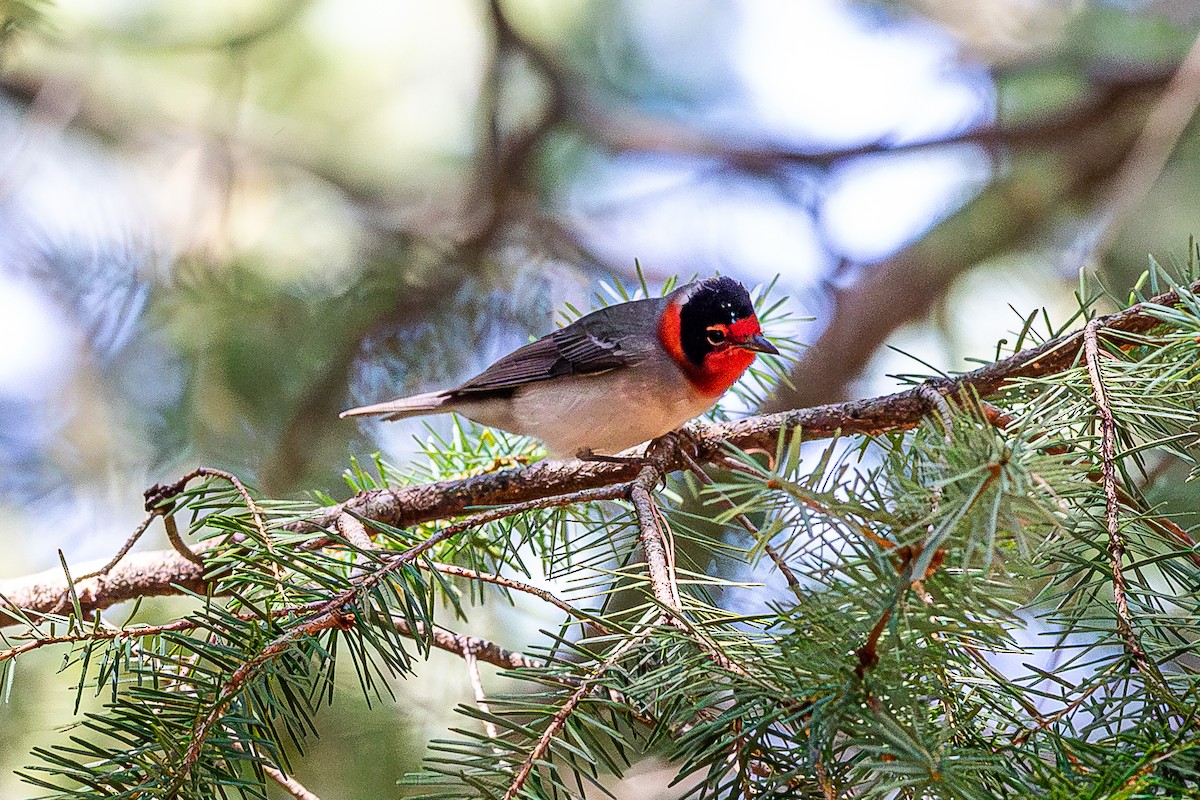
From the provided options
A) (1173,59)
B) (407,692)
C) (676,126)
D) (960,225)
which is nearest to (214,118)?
(676,126)

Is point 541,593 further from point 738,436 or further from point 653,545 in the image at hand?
point 738,436

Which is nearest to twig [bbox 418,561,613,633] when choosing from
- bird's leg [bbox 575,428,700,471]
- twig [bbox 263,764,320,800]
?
twig [bbox 263,764,320,800]

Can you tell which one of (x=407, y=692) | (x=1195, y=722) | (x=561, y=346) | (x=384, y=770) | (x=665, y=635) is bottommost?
(x=1195, y=722)

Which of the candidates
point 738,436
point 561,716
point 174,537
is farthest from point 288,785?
point 738,436

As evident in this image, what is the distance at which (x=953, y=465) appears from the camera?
94 cm

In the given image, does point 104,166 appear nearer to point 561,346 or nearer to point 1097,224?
point 561,346

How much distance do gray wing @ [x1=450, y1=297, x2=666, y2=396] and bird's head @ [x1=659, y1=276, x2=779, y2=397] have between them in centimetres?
18

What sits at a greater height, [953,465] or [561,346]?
[561,346]

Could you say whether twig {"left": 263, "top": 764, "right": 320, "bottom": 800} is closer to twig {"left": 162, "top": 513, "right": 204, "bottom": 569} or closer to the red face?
twig {"left": 162, "top": 513, "right": 204, "bottom": 569}

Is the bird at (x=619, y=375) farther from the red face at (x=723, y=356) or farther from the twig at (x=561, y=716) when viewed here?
the twig at (x=561, y=716)

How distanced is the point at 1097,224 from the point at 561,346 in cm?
234

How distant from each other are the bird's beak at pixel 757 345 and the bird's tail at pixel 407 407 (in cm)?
90

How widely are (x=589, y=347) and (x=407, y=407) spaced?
546mm

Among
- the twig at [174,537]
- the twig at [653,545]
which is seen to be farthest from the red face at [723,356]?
the twig at [174,537]
